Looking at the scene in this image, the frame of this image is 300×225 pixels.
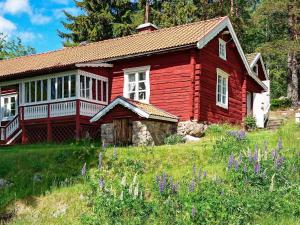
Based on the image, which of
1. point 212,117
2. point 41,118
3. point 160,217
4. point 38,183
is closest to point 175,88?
point 212,117

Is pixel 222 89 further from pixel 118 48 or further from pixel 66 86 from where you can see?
pixel 66 86

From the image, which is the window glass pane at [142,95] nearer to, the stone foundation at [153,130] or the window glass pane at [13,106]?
the stone foundation at [153,130]

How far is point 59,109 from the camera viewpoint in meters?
23.1

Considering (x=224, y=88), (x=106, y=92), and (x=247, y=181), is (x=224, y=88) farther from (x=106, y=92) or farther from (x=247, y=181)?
(x=247, y=181)

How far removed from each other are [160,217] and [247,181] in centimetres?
201

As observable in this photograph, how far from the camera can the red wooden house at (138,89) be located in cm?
2088

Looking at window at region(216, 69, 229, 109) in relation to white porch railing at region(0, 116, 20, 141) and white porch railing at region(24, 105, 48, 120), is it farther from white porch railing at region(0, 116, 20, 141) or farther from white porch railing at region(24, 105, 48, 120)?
white porch railing at region(0, 116, 20, 141)

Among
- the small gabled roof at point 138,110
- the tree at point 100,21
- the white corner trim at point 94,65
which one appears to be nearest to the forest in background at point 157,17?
the tree at point 100,21

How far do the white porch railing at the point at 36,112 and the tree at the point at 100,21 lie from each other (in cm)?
1813

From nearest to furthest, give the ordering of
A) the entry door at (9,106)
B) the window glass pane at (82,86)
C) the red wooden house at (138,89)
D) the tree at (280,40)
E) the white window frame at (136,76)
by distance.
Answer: the red wooden house at (138,89) → the window glass pane at (82,86) → the white window frame at (136,76) → the entry door at (9,106) → the tree at (280,40)

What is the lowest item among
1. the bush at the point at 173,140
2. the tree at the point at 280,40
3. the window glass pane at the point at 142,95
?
the bush at the point at 173,140

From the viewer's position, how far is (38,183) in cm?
1398

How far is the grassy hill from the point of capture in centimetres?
742

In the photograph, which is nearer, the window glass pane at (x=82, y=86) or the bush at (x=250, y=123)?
the window glass pane at (x=82, y=86)
